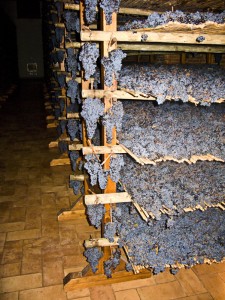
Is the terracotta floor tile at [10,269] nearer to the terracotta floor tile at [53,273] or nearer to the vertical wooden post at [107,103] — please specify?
the terracotta floor tile at [53,273]

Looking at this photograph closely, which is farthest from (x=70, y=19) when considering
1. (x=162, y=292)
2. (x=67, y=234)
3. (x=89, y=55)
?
(x=162, y=292)

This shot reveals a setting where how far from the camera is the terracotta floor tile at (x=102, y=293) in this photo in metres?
4.04

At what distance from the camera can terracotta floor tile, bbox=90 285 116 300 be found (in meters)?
4.04

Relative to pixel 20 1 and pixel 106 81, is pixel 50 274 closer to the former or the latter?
pixel 106 81

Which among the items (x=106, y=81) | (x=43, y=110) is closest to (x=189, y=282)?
(x=106, y=81)

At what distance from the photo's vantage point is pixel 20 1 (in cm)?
2438

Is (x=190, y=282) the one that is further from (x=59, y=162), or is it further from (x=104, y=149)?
(x=59, y=162)

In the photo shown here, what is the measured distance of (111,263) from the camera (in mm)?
4184

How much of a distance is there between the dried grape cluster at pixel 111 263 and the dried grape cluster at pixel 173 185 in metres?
1.15

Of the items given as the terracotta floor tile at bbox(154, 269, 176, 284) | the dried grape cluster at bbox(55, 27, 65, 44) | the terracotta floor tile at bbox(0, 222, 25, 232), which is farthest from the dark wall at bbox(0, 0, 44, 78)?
the terracotta floor tile at bbox(154, 269, 176, 284)

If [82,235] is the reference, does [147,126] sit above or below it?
above

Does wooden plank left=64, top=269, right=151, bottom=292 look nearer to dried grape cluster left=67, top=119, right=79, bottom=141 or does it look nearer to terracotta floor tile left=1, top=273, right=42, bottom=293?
terracotta floor tile left=1, top=273, right=42, bottom=293

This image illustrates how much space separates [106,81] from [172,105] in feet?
7.78

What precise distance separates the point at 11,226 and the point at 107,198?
2.81 m
